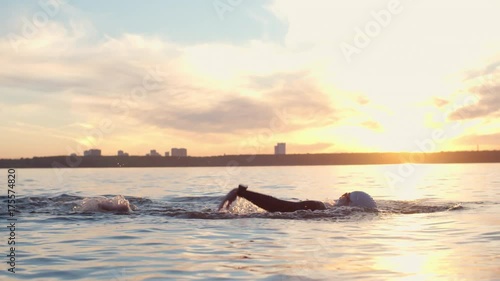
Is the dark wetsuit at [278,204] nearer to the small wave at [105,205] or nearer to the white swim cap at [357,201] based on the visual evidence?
the white swim cap at [357,201]

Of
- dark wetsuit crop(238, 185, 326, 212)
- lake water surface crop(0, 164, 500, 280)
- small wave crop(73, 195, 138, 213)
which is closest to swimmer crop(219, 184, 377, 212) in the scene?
dark wetsuit crop(238, 185, 326, 212)

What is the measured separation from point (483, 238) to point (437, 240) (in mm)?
1410

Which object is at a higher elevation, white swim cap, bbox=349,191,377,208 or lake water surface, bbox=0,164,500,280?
white swim cap, bbox=349,191,377,208

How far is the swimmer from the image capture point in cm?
1894

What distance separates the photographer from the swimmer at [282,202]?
18.9 metres

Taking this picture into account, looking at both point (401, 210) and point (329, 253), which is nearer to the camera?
point (329, 253)

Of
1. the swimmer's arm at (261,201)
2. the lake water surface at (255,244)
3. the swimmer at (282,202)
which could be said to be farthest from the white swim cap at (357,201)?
the swimmer's arm at (261,201)

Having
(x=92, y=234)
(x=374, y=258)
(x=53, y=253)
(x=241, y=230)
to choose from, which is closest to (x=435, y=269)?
(x=374, y=258)

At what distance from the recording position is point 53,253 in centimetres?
1277

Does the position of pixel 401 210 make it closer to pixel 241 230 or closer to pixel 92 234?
pixel 241 230

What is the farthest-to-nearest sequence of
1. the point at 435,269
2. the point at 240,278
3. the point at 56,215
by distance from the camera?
the point at 56,215 < the point at 435,269 < the point at 240,278

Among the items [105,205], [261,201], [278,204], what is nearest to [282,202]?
[278,204]

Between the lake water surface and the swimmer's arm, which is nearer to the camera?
the lake water surface

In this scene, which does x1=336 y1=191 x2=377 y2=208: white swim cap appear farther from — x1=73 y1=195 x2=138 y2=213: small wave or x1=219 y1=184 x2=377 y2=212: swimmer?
x1=73 y1=195 x2=138 y2=213: small wave
